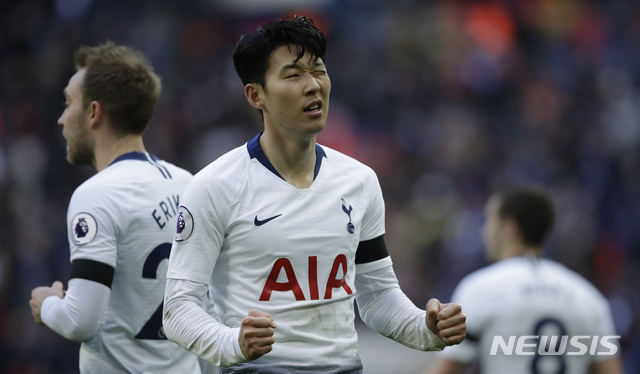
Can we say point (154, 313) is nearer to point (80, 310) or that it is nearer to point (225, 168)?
point (80, 310)

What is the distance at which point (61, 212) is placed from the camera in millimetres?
11656

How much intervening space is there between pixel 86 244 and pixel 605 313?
3057 mm

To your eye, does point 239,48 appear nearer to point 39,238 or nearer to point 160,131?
point 39,238

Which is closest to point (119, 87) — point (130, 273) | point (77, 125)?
point (77, 125)

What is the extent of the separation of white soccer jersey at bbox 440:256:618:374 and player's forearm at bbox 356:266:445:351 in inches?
61.7

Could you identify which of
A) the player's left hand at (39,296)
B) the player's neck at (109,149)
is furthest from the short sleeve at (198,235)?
the player's neck at (109,149)

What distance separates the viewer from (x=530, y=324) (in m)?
4.99

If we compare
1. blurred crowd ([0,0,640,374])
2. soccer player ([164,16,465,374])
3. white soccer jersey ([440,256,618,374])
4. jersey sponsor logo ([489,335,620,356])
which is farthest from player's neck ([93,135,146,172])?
blurred crowd ([0,0,640,374])

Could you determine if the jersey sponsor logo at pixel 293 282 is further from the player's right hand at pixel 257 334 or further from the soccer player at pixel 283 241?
the player's right hand at pixel 257 334

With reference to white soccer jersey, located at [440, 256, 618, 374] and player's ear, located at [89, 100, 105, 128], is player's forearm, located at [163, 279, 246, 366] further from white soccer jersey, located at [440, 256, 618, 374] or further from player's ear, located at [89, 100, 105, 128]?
white soccer jersey, located at [440, 256, 618, 374]

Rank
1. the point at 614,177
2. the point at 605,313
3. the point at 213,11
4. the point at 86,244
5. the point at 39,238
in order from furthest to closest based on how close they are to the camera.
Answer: the point at 213,11 → the point at 614,177 → the point at 39,238 → the point at 605,313 → the point at 86,244

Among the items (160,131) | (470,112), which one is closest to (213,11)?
(160,131)

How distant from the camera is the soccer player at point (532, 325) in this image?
498 centimetres

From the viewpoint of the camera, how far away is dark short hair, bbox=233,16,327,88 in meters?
3.32
